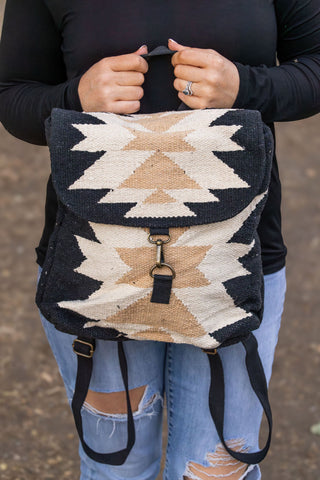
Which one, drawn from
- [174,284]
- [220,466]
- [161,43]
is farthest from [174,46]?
[220,466]

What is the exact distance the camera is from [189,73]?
135 cm

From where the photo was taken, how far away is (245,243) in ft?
4.48

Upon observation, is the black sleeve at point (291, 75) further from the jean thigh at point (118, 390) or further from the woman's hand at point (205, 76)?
the jean thigh at point (118, 390)

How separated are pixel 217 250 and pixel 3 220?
343 cm

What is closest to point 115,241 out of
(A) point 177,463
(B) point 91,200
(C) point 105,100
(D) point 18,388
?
(B) point 91,200

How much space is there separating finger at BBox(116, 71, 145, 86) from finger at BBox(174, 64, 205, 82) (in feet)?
0.27

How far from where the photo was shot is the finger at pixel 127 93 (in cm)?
137

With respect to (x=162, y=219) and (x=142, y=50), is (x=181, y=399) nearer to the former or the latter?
(x=162, y=219)

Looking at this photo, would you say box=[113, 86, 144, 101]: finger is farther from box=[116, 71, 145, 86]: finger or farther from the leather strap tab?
the leather strap tab

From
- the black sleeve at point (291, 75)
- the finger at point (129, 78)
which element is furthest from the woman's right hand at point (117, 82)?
the black sleeve at point (291, 75)

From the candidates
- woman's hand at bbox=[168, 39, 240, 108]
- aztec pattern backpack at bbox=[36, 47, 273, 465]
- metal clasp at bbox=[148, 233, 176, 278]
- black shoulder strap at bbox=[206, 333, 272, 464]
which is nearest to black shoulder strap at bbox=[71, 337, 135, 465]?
aztec pattern backpack at bbox=[36, 47, 273, 465]

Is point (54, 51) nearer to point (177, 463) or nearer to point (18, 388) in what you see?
point (177, 463)

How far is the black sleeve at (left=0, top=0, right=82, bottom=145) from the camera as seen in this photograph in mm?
1474

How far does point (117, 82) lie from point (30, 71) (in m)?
0.32
